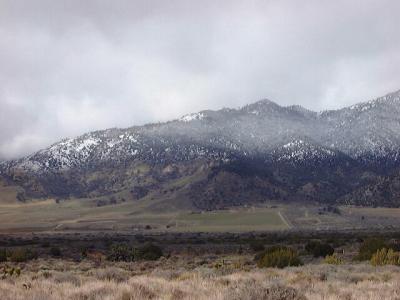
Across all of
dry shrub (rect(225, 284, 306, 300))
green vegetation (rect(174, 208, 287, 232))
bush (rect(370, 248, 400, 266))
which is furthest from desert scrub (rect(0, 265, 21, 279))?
green vegetation (rect(174, 208, 287, 232))

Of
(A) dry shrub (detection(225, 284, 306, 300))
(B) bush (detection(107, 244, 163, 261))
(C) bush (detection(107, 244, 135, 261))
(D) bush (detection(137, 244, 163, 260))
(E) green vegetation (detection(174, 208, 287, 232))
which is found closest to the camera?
(A) dry shrub (detection(225, 284, 306, 300))

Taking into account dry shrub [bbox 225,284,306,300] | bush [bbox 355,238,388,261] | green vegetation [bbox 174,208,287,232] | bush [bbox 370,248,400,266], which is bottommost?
green vegetation [bbox 174,208,287,232]

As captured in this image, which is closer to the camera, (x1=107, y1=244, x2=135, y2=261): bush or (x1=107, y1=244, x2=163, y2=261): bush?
(x1=107, y1=244, x2=135, y2=261): bush

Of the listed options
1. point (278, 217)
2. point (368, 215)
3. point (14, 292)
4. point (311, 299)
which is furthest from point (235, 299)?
point (368, 215)

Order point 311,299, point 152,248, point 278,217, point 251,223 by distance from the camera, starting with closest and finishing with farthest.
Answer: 1. point 311,299
2. point 152,248
3. point 251,223
4. point 278,217

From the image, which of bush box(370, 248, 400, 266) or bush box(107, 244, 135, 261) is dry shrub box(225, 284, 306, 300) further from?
bush box(107, 244, 135, 261)

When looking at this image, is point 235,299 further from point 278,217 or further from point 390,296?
point 278,217

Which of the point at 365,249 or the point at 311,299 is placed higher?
the point at 311,299

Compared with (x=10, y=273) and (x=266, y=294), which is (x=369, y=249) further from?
(x=266, y=294)

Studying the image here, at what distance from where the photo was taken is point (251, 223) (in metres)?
162

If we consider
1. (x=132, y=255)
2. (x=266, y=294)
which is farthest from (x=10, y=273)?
(x=132, y=255)

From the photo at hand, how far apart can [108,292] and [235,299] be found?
3.68 m

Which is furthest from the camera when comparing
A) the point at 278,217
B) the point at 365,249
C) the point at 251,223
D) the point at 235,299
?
the point at 278,217

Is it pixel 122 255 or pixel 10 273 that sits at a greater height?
pixel 10 273
